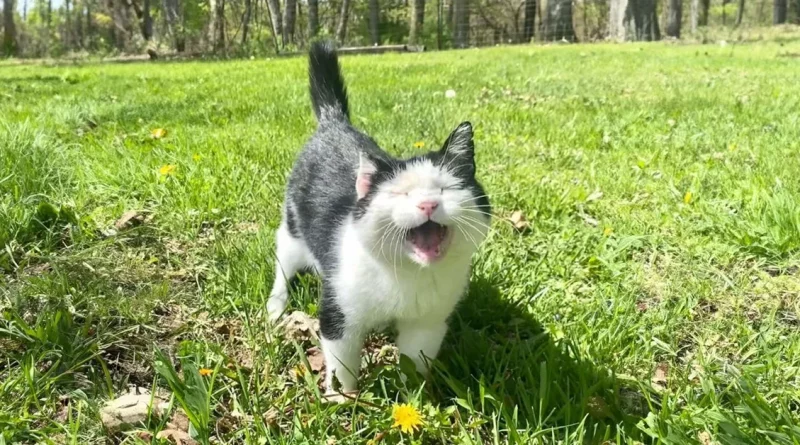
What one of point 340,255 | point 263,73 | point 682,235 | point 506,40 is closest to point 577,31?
point 506,40

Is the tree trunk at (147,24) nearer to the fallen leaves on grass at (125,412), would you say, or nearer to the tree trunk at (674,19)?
the tree trunk at (674,19)

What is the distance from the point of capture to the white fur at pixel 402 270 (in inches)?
61.3

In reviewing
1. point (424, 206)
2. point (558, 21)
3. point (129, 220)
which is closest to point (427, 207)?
point (424, 206)

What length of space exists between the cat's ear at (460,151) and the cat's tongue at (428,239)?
0.22 metres

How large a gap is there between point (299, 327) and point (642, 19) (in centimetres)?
1931

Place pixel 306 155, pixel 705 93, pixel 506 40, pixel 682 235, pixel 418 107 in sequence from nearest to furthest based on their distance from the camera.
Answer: pixel 306 155 → pixel 682 235 → pixel 418 107 → pixel 705 93 → pixel 506 40

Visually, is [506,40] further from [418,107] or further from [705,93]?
[418,107]

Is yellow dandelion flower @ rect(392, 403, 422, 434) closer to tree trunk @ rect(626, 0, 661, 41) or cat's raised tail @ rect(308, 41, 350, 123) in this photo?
cat's raised tail @ rect(308, 41, 350, 123)

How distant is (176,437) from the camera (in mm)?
1609

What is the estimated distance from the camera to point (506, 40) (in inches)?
860

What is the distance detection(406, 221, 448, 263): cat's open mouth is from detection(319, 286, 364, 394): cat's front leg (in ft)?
1.28

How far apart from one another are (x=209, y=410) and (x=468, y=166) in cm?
98

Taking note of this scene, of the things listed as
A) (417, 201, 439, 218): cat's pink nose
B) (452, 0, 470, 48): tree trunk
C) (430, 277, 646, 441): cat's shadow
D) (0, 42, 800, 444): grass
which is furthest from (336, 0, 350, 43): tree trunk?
(417, 201, 439, 218): cat's pink nose

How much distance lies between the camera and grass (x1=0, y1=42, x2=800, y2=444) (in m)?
1.69
